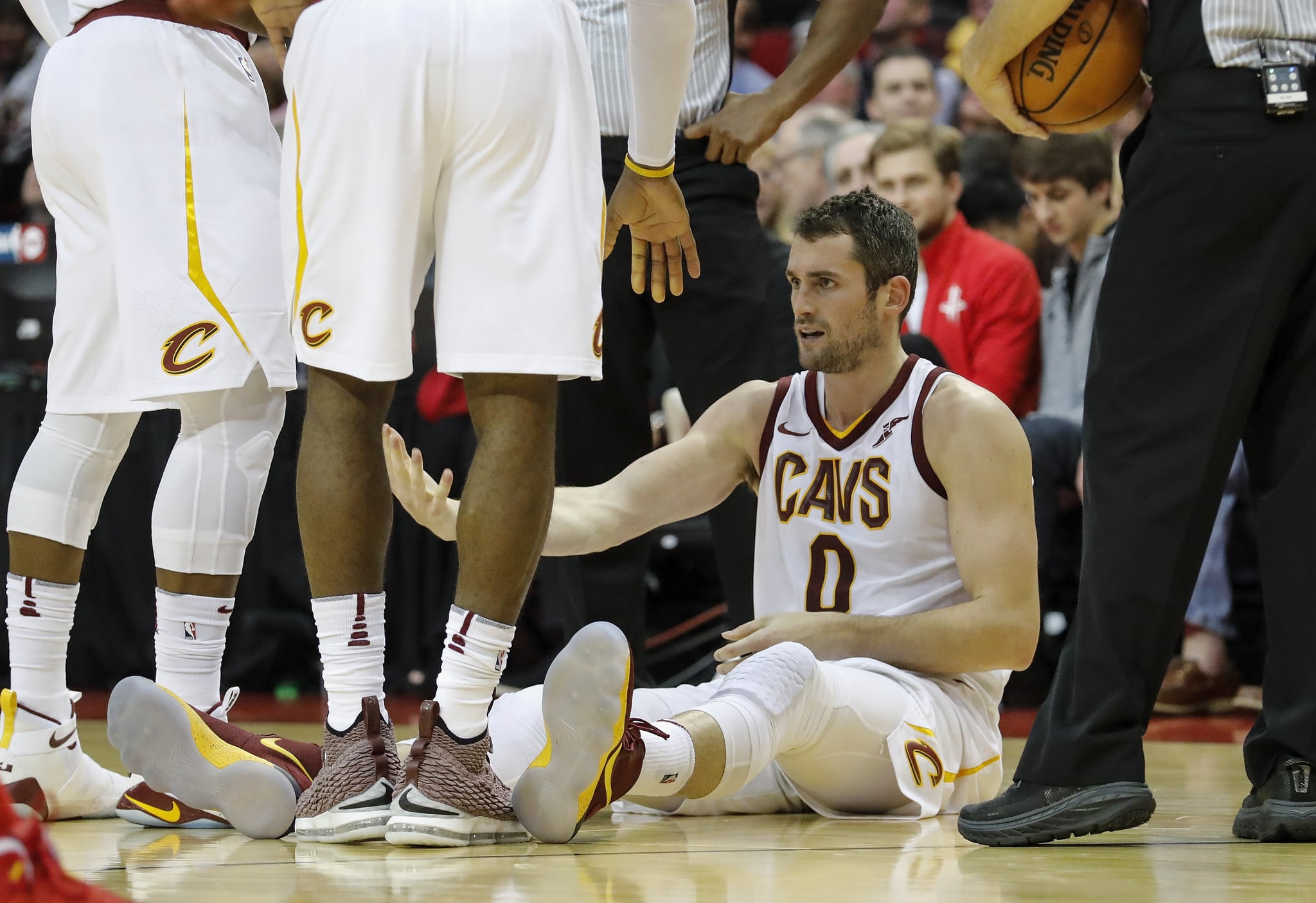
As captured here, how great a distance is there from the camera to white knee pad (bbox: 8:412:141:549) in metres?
3.06

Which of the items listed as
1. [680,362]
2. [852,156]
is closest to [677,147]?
[680,362]

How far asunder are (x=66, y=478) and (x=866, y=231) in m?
1.79

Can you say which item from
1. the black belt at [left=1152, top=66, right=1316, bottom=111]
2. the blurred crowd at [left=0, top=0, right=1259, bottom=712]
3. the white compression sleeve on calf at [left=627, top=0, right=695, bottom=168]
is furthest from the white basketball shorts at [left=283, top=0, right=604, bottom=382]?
the blurred crowd at [left=0, top=0, right=1259, bottom=712]

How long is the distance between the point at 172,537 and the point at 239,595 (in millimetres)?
3415

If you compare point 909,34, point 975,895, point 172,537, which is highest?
point 909,34

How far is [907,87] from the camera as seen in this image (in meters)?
7.86

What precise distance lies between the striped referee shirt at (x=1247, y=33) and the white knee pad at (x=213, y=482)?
5.90 feet

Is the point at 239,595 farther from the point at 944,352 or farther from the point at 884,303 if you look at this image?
the point at 884,303

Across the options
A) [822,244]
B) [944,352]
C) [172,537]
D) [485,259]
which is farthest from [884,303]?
[944,352]

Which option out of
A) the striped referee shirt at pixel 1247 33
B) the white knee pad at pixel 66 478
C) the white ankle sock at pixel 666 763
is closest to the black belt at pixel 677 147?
the white knee pad at pixel 66 478

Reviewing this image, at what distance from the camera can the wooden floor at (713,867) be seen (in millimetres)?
2055

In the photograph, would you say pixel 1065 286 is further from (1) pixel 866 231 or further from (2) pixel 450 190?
(2) pixel 450 190

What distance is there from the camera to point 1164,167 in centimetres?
254

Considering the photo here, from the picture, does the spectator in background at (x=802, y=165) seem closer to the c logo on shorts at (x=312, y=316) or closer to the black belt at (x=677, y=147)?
the black belt at (x=677, y=147)
